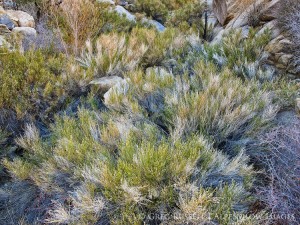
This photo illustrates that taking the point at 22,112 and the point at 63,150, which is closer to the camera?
the point at 63,150

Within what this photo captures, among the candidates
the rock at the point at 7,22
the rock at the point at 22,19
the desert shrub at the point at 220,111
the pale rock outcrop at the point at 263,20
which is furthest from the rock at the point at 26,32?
the desert shrub at the point at 220,111

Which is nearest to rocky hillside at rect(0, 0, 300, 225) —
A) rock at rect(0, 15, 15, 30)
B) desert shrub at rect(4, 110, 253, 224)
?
desert shrub at rect(4, 110, 253, 224)

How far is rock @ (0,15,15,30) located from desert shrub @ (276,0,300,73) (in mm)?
6245

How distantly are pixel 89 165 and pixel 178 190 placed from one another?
79 cm

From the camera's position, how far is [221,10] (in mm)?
7281

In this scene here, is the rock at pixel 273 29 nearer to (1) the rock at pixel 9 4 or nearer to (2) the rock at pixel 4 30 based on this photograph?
(2) the rock at pixel 4 30

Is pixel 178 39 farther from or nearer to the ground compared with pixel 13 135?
farther from the ground

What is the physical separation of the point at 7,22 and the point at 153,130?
6.06 m

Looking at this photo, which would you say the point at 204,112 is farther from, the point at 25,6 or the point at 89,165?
the point at 25,6

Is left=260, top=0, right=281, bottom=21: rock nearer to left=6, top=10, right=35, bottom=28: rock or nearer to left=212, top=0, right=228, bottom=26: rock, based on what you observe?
left=212, top=0, right=228, bottom=26: rock

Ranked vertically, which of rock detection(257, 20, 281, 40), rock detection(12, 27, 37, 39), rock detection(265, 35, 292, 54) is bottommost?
rock detection(12, 27, 37, 39)

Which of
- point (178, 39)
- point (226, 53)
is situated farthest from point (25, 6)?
point (226, 53)

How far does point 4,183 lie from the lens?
9.37 feet

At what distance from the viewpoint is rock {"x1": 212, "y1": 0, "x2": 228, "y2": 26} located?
715 cm
